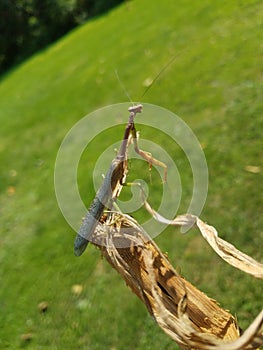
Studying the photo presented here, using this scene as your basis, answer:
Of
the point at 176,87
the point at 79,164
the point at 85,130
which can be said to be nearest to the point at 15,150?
the point at 85,130

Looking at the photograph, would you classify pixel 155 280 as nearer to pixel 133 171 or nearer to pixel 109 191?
pixel 109 191

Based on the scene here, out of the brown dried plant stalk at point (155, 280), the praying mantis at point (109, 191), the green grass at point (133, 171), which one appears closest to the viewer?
the brown dried plant stalk at point (155, 280)

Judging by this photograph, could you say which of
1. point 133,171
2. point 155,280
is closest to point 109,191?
point 155,280

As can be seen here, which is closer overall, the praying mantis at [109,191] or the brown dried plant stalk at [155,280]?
the brown dried plant stalk at [155,280]

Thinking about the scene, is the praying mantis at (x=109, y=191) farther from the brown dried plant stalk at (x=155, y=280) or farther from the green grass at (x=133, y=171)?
the green grass at (x=133, y=171)

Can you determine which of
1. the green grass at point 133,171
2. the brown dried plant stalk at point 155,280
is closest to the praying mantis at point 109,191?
the brown dried plant stalk at point 155,280

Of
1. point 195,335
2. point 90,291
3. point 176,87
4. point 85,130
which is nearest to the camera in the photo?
point 195,335

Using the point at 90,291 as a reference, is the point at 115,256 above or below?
above

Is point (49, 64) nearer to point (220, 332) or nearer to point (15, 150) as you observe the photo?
point (15, 150)
